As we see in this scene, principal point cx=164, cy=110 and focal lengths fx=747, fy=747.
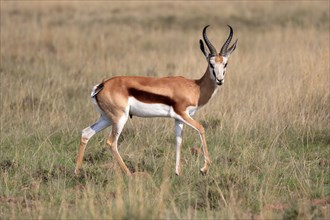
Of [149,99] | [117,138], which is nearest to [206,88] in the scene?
[149,99]

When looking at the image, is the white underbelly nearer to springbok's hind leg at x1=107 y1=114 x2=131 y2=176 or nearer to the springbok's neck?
springbok's hind leg at x1=107 y1=114 x2=131 y2=176

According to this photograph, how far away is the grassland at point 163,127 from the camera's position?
5.58 meters

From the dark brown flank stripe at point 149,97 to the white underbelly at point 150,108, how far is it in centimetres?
3

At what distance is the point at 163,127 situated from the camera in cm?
874

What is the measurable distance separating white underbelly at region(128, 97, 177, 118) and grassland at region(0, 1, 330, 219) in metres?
0.48

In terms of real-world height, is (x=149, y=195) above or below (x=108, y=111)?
below

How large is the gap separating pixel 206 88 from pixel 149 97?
2.14ft

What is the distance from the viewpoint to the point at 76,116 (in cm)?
955

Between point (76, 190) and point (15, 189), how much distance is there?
0.52 metres

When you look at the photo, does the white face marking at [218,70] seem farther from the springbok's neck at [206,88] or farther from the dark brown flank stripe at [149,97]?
the dark brown flank stripe at [149,97]

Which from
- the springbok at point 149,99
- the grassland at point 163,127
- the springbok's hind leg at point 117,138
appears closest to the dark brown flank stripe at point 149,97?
the springbok at point 149,99

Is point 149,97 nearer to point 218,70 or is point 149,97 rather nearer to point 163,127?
point 218,70

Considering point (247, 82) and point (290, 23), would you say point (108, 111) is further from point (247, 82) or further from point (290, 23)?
point (290, 23)

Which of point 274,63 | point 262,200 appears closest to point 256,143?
point 262,200
